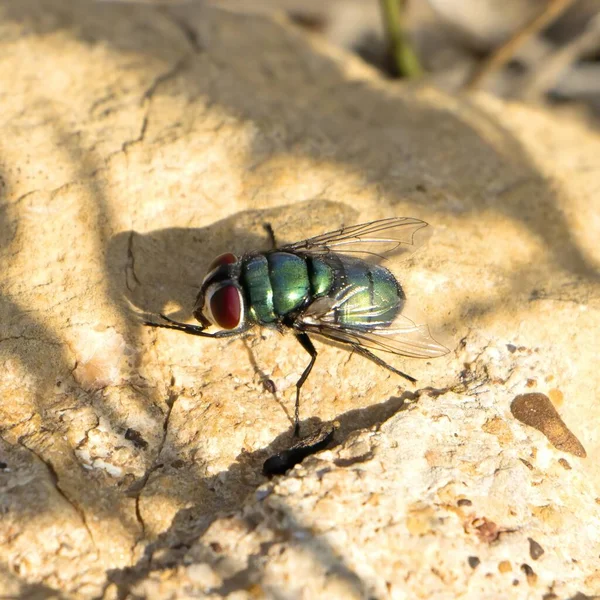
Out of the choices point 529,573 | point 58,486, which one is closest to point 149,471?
point 58,486

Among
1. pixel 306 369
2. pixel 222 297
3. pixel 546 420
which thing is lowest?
pixel 306 369

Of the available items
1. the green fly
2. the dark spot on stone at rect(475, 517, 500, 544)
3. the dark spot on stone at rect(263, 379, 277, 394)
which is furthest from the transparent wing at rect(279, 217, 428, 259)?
the dark spot on stone at rect(475, 517, 500, 544)

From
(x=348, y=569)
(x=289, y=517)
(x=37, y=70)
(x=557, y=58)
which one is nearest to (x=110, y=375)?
(x=289, y=517)

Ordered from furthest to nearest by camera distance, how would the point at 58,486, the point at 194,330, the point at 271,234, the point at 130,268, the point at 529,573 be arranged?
the point at 271,234 < the point at 130,268 < the point at 194,330 < the point at 58,486 < the point at 529,573

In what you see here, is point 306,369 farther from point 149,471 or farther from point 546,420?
point 546,420

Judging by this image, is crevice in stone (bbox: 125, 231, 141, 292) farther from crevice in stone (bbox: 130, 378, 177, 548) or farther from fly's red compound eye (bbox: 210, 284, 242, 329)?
crevice in stone (bbox: 130, 378, 177, 548)

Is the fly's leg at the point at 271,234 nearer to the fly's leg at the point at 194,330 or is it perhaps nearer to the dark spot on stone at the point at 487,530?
the fly's leg at the point at 194,330

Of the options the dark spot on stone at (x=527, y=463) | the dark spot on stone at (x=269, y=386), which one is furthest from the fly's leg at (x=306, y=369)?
the dark spot on stone at (x=527, y=463)
